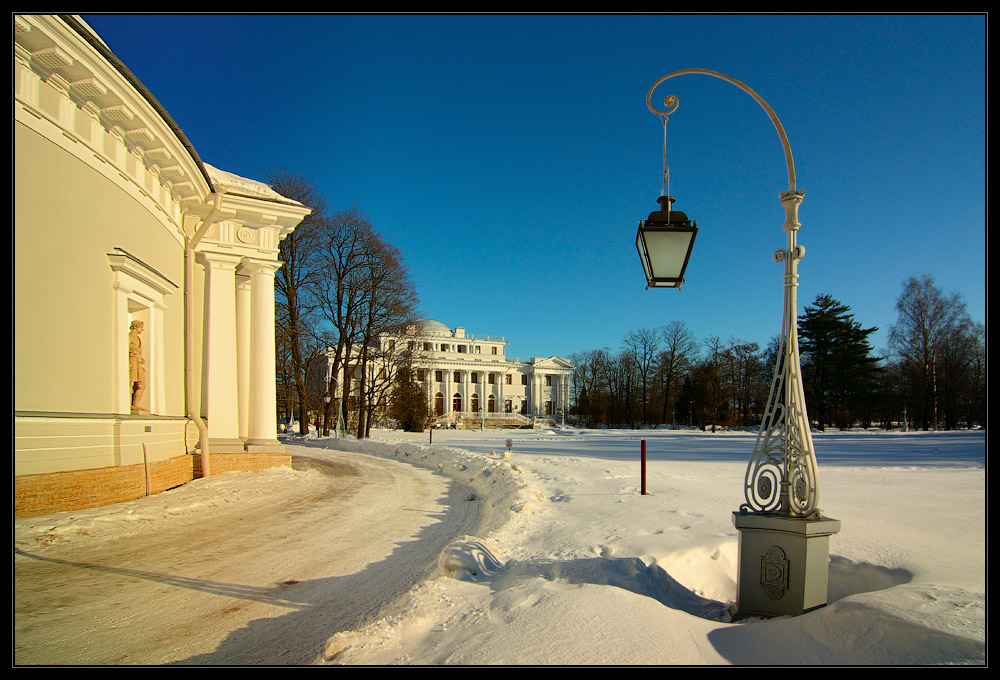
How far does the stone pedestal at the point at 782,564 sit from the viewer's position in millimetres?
4102

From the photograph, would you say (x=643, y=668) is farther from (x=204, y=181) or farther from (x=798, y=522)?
(x=204, y=181)

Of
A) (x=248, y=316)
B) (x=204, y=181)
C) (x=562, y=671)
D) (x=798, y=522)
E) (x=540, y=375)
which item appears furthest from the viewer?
(x=540, y=375)

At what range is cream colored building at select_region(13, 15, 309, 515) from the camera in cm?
789

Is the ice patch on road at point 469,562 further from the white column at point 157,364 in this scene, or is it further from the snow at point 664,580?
the white column at point 157,364

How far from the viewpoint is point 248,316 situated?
A: 52.3ft

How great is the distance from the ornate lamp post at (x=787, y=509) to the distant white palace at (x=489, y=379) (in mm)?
74178

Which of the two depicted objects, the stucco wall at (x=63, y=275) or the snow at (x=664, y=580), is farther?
the stucco wall at (x=63, y=275)

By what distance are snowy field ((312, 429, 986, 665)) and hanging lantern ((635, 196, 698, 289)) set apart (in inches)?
87.9

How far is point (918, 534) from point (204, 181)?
50.5 ft

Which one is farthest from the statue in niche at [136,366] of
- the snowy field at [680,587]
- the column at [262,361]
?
the snowy field at [680,587]

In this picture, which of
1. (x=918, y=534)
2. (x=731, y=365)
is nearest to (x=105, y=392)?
(x=918, y=534)

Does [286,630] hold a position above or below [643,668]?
below

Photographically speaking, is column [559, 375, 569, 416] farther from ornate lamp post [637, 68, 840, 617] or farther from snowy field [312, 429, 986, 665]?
ornate lamp post [637, 68, 840, 617]

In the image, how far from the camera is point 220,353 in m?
15.1
